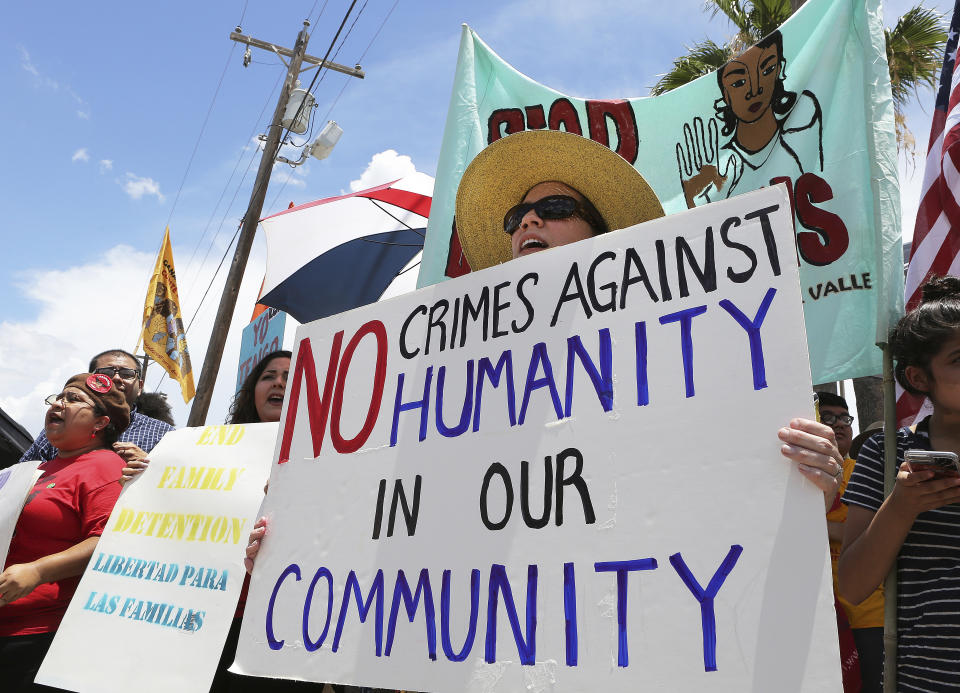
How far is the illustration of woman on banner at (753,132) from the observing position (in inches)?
110

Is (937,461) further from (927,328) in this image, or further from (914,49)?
(914,49)

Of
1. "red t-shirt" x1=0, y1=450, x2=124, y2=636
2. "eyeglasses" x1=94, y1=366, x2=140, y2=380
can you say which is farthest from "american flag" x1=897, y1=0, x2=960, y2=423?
"eyeglasses" x1=94, y1=366, x2=140, y2=380

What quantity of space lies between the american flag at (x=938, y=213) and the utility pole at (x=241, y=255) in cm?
802

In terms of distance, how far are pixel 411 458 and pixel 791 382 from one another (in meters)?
0.84

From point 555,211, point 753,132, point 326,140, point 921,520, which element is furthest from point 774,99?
point 326,140

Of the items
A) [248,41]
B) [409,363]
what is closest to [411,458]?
[409,363]

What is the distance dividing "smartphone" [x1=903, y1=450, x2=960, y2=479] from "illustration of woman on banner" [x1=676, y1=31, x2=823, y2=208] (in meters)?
1.72

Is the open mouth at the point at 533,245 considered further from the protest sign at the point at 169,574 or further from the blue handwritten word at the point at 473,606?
the protest sign at the point at 169,574

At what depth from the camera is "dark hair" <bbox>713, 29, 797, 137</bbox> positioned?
114 inches

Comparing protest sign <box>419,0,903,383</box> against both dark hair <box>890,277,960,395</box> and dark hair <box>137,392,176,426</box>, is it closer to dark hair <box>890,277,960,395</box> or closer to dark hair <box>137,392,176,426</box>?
dark hair <box>890,277,960,395</box>

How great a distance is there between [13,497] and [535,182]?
225 centimetres

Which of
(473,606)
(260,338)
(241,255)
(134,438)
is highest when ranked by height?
(241,255)

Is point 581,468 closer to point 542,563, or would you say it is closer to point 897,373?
point 542,563

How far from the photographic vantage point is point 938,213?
6.81 feet
